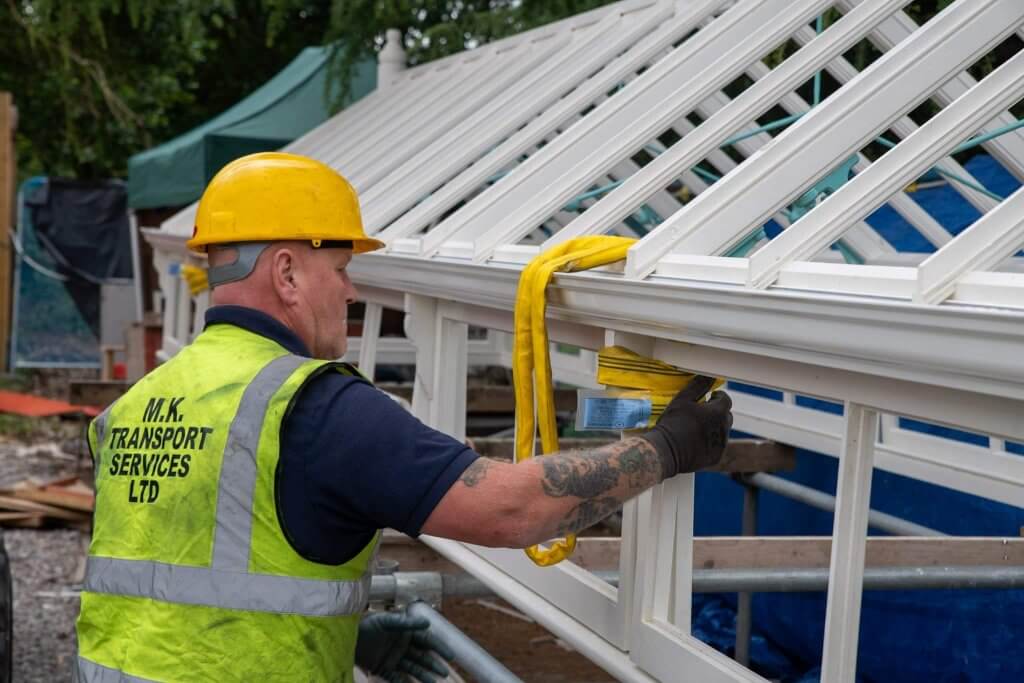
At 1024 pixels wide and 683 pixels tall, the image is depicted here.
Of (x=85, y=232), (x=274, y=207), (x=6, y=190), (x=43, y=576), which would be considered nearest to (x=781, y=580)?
(x=274, y=207)

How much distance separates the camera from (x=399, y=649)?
146 inches

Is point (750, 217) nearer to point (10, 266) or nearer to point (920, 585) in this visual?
point (920, 585)

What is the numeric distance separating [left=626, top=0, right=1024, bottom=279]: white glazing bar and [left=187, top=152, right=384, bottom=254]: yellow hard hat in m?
0.73

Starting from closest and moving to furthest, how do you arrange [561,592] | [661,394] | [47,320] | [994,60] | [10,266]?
[661,394] < [561,592] < [994,60] < [10,266] < [47,320]

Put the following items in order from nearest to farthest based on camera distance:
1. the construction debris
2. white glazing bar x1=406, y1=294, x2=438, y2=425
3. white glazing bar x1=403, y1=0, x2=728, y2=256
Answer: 1. white glazing bar x1=406, y1=294, x2=438, y2=425
2. white glazing bar x1=403, y1=0, x2=728, y2=256
3. the construction debris

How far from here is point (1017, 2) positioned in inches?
121

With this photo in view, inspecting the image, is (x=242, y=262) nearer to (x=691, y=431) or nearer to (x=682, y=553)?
(x=691, y=431)

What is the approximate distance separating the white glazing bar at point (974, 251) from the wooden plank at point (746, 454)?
3726 mm

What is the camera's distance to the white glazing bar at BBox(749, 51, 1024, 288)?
2598 millimetres

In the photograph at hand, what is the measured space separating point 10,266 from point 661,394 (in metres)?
15.1

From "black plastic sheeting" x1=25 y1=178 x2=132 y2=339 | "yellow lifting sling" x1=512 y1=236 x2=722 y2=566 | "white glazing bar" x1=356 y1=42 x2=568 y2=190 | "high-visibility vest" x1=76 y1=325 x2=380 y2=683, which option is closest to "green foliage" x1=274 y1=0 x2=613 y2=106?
"white glazing bar" x1=356 y1=42 x2=568 y2=190

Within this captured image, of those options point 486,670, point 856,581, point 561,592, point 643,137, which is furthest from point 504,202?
point 856,581

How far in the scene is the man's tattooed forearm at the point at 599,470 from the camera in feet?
8.86

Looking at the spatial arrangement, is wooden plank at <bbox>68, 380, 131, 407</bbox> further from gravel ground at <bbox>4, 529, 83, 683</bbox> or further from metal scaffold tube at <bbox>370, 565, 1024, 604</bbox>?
metal scaffold tube at <bbox>370, 565, 1024, 604</bbox>
